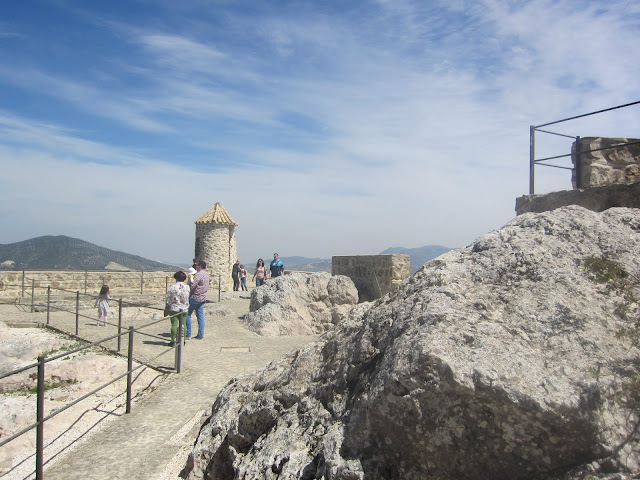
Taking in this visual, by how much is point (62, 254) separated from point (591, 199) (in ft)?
154

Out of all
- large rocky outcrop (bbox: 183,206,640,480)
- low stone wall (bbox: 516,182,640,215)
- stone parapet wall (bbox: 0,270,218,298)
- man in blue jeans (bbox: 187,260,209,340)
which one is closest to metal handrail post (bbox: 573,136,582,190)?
low stone wall (bbox: 516,182,640,215)

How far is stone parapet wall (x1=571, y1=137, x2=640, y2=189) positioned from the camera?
602 cm

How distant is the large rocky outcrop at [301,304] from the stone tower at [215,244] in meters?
12.5

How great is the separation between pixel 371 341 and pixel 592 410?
125cm

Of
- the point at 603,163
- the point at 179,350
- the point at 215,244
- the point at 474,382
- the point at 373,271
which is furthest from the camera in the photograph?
the point at 215,244

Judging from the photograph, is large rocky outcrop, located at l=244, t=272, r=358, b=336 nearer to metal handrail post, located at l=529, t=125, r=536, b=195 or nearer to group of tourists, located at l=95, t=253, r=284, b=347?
group of tourists, located at l=95, t=253, r=284, b=347

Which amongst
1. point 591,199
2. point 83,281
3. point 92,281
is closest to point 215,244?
point 92,281

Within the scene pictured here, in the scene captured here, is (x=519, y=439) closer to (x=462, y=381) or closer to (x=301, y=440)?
(x=462, y=381)

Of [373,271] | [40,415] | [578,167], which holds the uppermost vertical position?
[578,167]

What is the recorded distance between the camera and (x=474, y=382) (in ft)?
7.59

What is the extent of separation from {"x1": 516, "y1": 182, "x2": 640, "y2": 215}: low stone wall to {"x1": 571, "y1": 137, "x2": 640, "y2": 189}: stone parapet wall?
83 centimetres

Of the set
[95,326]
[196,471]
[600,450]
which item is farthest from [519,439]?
[95,326]

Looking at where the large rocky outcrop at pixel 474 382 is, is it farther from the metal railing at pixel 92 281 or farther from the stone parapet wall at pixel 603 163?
the metal railing at pixel 92 281

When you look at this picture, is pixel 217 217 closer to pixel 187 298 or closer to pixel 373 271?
pixel 373 271
